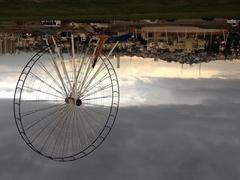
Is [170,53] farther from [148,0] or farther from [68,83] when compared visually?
[68,83]

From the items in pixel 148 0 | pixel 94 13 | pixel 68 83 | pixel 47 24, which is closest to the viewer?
pixel 68 83

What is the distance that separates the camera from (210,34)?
98.0m

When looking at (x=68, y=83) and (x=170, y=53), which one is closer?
(x=68, y=83)

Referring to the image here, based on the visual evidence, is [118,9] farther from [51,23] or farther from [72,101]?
[72,101]

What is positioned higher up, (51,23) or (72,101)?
(72,101)

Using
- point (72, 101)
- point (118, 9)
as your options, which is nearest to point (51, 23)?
point (118, 9)

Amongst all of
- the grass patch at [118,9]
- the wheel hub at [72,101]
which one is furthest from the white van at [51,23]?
the wheel hub at [72,101]

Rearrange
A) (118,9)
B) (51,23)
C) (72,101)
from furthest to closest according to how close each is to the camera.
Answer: (118,9), (51,23), (72,101)

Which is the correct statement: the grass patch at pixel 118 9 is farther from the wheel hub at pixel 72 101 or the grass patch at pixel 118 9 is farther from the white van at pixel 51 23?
the wheel hub at pixel 72 101

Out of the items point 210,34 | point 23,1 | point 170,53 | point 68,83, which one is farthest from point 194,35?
point 68,83

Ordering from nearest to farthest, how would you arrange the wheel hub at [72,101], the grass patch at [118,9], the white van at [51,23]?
the wheel hub at [72,101]
the white van at [51,23]
the grass patch at [118,9]

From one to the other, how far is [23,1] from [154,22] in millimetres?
26809

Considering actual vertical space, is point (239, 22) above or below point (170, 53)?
above

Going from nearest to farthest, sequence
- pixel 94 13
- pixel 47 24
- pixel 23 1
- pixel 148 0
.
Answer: pixel 47 24 < pixel 94 13 < pixel 148 0 < pixel 23 1
